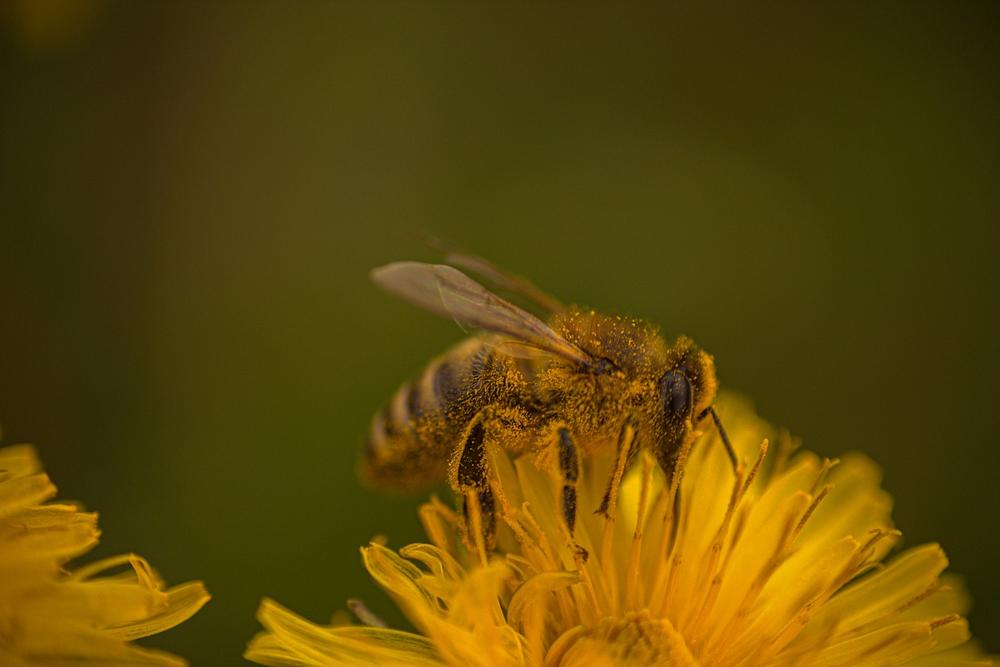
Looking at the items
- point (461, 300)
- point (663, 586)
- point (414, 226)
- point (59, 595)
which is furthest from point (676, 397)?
point (414, 226)

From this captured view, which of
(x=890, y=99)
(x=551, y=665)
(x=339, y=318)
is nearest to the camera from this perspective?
(x=551, y=665)

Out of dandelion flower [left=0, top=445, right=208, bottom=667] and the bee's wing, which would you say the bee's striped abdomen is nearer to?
the bee's wing

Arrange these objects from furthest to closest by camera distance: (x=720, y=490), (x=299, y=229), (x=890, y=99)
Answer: (x=890, y=99) < (x=299, y=229) < (x=720, y=490)

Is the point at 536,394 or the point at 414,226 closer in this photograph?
the point at 536,394

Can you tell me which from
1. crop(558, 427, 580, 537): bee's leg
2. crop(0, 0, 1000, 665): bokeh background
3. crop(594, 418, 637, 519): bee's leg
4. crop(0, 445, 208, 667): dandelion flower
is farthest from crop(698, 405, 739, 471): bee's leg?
crop(0, 0, 1000, 665): bokeh background

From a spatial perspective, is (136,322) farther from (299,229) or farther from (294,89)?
(294,89)

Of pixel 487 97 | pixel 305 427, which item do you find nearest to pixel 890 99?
pixel 487 97

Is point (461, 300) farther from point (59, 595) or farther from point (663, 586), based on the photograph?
point (59, 595)
